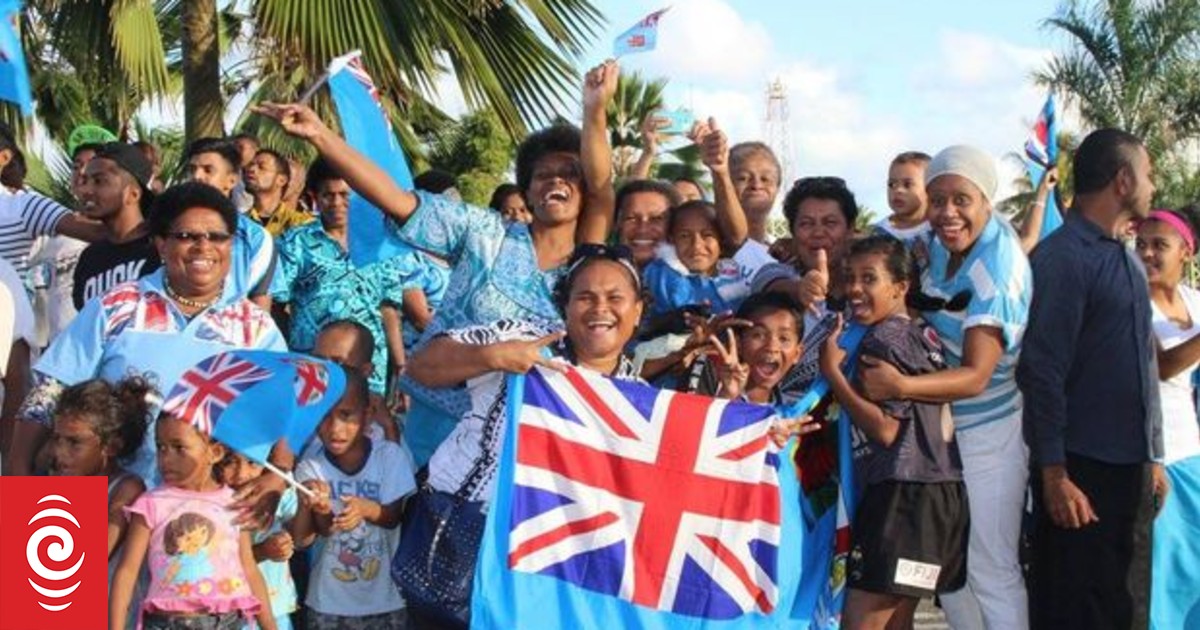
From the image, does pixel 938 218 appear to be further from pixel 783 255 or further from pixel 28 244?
pixel 28 244

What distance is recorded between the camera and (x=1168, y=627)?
18.7ft

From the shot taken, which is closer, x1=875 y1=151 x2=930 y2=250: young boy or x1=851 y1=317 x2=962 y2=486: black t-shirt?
x1=851 y1=317 x2=962 y2=486: black t-shirt

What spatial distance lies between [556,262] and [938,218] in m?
1.31

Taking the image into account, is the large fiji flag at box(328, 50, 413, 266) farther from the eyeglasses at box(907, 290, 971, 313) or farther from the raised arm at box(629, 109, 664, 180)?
the eyeglasses at box(907, 290, 971, 313)

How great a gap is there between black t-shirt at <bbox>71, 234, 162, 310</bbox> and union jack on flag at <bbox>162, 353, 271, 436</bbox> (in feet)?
3.05

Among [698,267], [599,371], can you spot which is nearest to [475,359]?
[599,371]

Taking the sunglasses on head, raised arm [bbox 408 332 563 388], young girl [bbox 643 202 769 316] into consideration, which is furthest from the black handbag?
young girl [bbox 643 202 769 316]

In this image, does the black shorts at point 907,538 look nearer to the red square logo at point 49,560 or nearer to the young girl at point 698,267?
the young girl at point 698,267

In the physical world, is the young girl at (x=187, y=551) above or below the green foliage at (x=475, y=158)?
below

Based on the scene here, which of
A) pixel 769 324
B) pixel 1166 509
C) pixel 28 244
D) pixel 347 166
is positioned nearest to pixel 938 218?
pixel 769 324

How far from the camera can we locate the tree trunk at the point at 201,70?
9.59m

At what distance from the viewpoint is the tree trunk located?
31.5ft

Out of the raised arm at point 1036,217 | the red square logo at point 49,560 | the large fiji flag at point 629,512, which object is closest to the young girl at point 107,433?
the red square logo at point 49,560

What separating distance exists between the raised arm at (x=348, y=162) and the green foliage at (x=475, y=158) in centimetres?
1671
